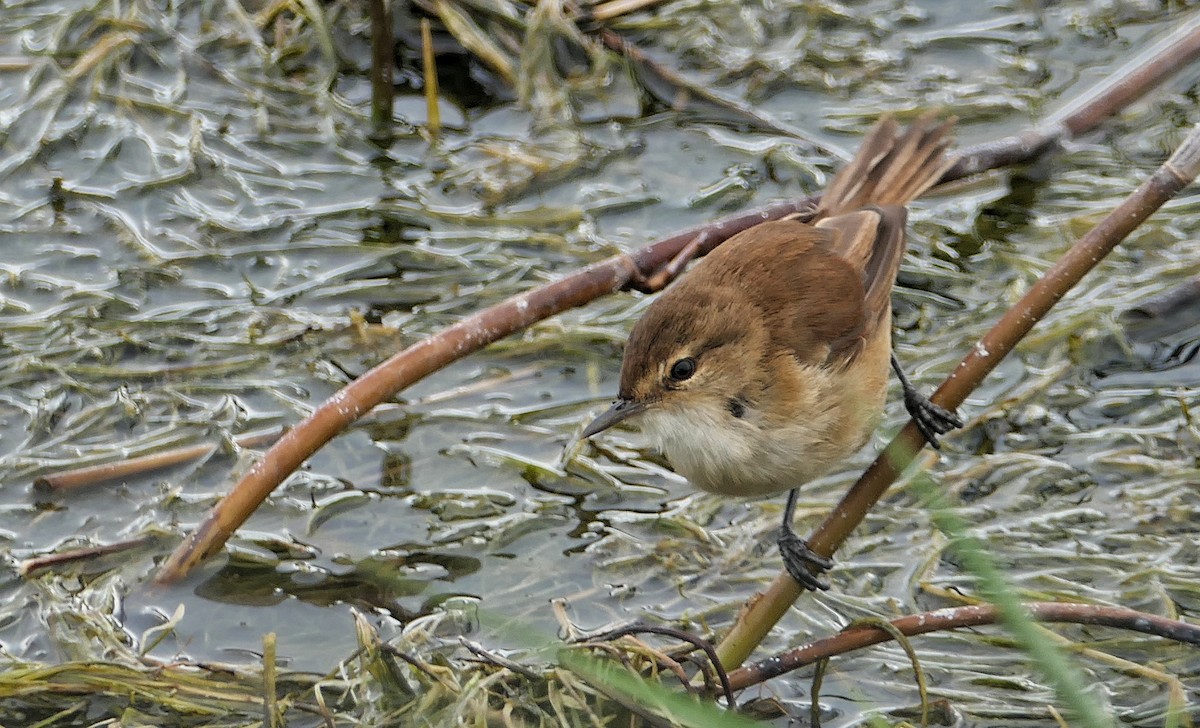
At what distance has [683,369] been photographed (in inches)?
159

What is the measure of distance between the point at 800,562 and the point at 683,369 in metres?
0.66

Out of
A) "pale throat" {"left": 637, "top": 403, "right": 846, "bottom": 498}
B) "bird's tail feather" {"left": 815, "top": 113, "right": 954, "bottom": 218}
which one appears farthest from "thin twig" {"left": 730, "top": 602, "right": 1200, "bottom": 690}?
"bird's tail feather" {"left": 815, "top": 113, "right": 954, "bottom": 218}

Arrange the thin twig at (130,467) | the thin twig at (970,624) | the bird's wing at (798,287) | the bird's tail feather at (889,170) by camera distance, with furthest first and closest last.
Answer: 1. the thin twig at (130,467)
2. the bird's tail feather at (889,170)
3. the bird's wing at (798,287)
4. the thin twig at (970,624)

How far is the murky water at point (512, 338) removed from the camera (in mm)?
4684


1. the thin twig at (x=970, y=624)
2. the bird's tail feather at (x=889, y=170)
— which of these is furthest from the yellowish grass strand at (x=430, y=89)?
the thin twig at (x=970, y=624)

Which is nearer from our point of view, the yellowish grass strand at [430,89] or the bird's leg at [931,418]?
the bird's leg at [931,418]

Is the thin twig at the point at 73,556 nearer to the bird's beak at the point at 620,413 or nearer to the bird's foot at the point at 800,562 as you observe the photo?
the bird's beak at the point at 620,413

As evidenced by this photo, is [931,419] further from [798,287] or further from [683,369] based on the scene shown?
[683,369]

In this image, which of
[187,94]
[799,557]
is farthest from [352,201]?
[799,557]

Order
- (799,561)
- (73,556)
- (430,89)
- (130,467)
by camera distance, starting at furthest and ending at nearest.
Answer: (430,89) → (130,467) → (73,556) → (799,561)

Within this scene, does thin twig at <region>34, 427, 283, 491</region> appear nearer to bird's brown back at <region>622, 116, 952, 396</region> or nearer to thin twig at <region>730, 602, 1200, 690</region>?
bird's brown back at <region>622, 116, 952, 396</region>

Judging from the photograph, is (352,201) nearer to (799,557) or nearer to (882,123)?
(882,123)

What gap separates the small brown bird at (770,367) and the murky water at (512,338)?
2.27ft

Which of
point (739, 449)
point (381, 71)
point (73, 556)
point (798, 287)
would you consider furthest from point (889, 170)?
point (73, 556)
